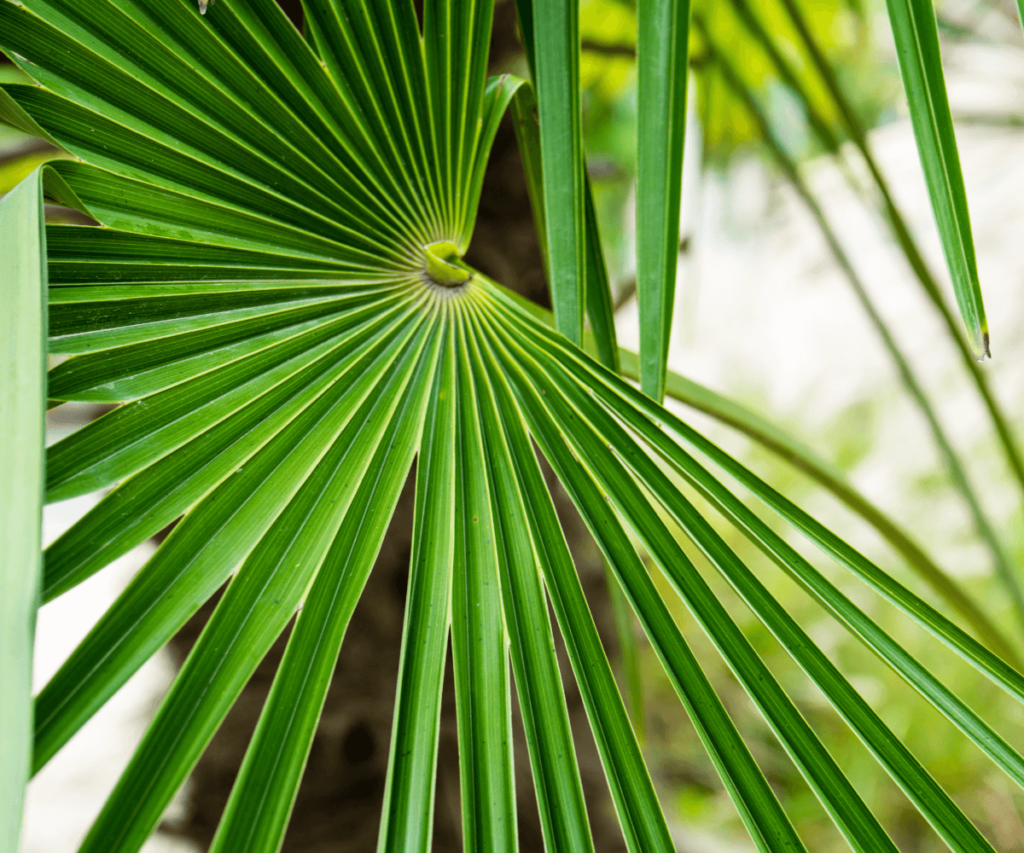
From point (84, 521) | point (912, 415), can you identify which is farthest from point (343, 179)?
point (912, 415)

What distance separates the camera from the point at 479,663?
1.25 feet

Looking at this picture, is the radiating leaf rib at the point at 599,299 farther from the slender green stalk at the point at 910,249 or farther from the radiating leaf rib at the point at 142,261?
the slender green stalk at the point at 910,249

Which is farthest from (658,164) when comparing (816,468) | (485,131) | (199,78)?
(816,468)

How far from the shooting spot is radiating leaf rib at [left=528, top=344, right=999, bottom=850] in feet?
1.10

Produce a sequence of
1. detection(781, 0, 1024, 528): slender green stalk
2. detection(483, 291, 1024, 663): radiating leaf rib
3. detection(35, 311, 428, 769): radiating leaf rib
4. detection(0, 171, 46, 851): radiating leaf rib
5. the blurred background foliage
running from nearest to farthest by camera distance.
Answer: detection(0, 171, 46, 851): radiating leaf rib → detection(35, 311, 428, 769): radiating leaf rib → detection(483, 291, 1024, 663): radiating leaf rib → detection(781, 0, 1024, 528): slender green stalk → the blurred background foliage

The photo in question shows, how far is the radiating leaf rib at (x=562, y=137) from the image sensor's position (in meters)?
0.38

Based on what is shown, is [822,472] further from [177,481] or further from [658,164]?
[177,481]

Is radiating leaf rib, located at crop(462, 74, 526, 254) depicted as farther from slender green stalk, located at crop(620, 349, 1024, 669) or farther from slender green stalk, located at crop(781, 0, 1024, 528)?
slender green stalk, located at crop(781, 0, 1024, 528)

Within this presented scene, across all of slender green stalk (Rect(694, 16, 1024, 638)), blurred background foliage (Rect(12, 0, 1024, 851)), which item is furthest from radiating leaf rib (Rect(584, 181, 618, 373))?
blurred background foliage (Rect(12, 0, 1024, 851))

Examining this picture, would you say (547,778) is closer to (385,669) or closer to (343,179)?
(343,179)

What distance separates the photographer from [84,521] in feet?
1.03

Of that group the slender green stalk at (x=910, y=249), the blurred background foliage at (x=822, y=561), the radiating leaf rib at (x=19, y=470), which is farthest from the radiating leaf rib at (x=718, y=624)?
the blurred background foliage at (x=822, y=561)

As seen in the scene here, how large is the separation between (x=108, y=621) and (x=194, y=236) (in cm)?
23

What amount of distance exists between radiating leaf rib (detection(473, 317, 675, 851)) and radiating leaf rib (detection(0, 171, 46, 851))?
26 centimetres
